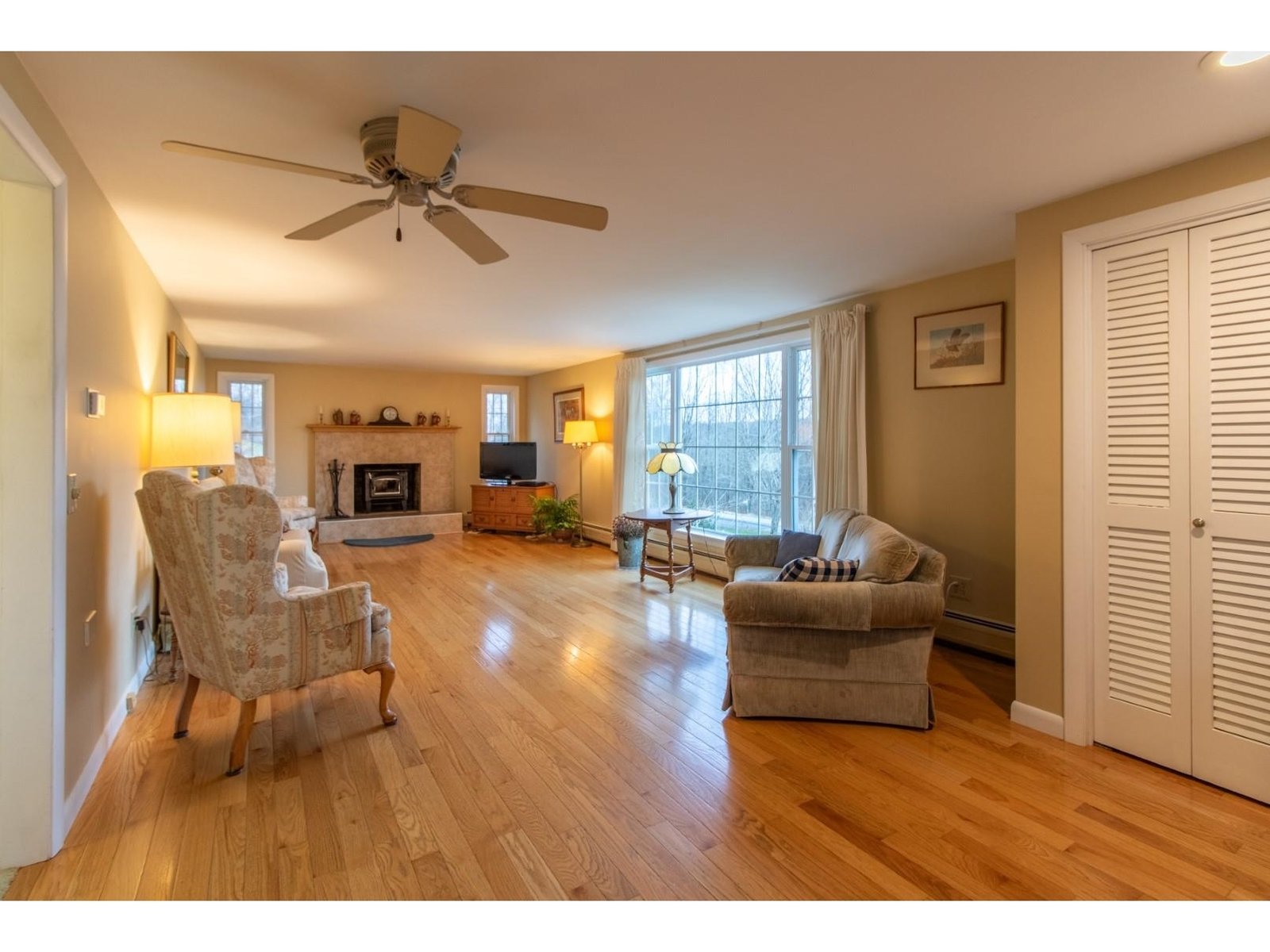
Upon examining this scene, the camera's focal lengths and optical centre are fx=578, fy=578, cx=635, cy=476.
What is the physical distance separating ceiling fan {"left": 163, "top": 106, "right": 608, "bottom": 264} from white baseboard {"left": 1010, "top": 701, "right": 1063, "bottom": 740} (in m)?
2.78

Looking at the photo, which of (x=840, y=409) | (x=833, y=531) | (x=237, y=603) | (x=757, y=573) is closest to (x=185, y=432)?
(x=237, y=603)

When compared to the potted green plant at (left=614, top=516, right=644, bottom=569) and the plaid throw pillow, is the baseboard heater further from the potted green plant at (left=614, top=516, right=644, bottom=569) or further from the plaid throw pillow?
the potted green plant at (left=614, top=516, right=644, bottom=569)

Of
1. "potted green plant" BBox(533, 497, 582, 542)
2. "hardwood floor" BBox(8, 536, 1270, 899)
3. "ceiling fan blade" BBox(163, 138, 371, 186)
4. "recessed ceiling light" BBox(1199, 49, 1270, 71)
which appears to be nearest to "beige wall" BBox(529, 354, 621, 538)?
"potted green plant" BBox(533, 497, 582, 542)

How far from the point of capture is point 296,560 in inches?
140

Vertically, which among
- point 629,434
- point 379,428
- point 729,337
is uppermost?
point 729,337

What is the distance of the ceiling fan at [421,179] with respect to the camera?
1.60 meters

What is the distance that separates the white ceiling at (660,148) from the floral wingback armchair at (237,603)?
1255 millimetres

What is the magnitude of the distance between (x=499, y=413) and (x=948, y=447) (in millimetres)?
6862

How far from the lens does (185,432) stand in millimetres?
3111

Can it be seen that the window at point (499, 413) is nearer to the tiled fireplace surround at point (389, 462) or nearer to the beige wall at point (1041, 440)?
the tiled fireplace surround at point (389, 462)

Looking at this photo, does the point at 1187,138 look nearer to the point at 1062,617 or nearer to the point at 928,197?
the point at 928,197

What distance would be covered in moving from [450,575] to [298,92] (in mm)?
4595

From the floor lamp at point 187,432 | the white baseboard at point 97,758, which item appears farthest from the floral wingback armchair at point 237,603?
the floor lamp at point 187,432

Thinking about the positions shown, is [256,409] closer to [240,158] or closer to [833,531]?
[240,158]
